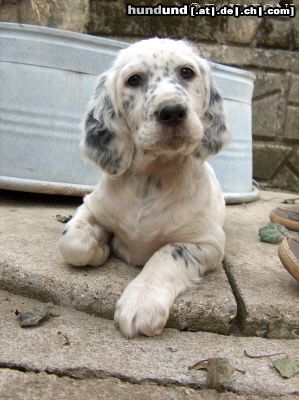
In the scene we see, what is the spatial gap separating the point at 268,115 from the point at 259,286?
12.0 ft

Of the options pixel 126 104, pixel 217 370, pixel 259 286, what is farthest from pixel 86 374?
pixel 126 104

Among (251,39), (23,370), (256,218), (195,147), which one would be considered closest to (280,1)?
(251,39)

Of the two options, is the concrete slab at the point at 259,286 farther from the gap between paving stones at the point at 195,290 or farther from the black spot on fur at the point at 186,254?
the black spot on fur at the point at 186,254

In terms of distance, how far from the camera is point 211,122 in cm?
240

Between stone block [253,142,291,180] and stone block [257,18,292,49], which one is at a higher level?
stone block [257,18,292,49]

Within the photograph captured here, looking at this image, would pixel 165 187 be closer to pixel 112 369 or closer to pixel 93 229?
pixel 93 229

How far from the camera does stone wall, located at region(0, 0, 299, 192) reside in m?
5.11

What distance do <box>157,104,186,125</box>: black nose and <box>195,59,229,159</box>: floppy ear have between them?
366 millimetres

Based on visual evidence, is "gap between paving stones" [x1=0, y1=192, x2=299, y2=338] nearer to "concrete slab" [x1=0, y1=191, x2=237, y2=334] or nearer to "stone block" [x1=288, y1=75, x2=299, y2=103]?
"concrete slab" [x1=0, y1=191, x2=237, y2=334]

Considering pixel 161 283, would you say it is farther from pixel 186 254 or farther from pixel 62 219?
pixel 62 219

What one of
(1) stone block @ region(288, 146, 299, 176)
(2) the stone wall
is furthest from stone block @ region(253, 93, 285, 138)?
(1) stone block @ region(288, 146, 299, 176)

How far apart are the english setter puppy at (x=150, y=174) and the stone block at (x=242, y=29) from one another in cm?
311

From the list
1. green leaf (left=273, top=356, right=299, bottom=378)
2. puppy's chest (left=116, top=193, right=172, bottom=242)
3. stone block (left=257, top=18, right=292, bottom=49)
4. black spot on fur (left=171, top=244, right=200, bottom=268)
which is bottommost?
green leaf (left=273, top=356, right=299, bottom=378)

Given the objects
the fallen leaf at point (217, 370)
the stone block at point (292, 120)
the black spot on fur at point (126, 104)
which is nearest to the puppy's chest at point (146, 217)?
the black spot on fur at point (126, 104)
